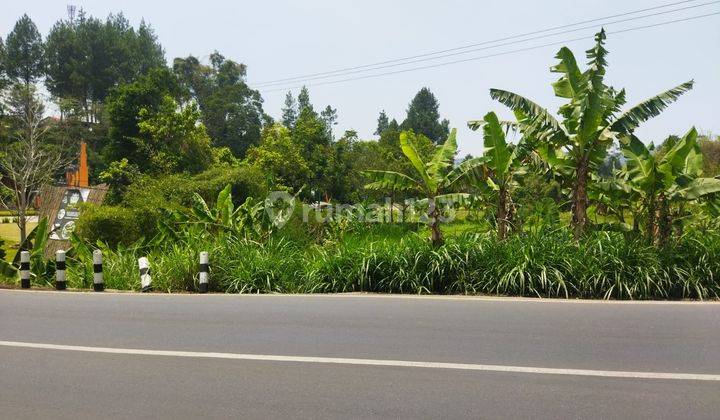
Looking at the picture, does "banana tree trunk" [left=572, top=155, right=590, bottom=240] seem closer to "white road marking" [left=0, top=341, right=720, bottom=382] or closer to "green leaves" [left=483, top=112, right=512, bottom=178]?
"green leaves" [left=483, top=112, right=512, bottom=178]

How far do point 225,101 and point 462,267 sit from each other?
254 feet

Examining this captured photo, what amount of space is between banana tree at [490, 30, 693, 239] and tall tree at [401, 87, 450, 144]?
8269 cm

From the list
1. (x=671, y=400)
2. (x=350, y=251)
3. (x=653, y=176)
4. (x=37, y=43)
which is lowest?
(x=671, y=400)

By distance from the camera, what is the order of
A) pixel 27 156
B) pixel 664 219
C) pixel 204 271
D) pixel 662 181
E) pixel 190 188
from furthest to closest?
pixel 27 156, pixel 190 188, pixel 204 271, pixel 664 219, pixel 662 181

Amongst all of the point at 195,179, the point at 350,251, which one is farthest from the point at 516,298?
the point at 195,179

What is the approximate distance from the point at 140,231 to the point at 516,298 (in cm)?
1192

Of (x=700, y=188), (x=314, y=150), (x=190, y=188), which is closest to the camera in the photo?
(x=700, y=188)

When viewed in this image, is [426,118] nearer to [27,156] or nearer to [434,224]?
[27,156]

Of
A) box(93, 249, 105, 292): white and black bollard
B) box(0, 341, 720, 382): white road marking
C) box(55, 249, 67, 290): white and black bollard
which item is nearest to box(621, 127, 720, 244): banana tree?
box(0, 341, 720, 382): white road marking

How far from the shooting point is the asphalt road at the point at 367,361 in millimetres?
5137

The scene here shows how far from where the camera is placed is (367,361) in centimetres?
641

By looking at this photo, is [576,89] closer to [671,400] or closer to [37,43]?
[671,400]

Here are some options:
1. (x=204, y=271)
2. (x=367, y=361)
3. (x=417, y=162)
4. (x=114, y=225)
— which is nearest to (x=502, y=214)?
(x=417, y=162)

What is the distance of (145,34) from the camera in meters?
93.1
